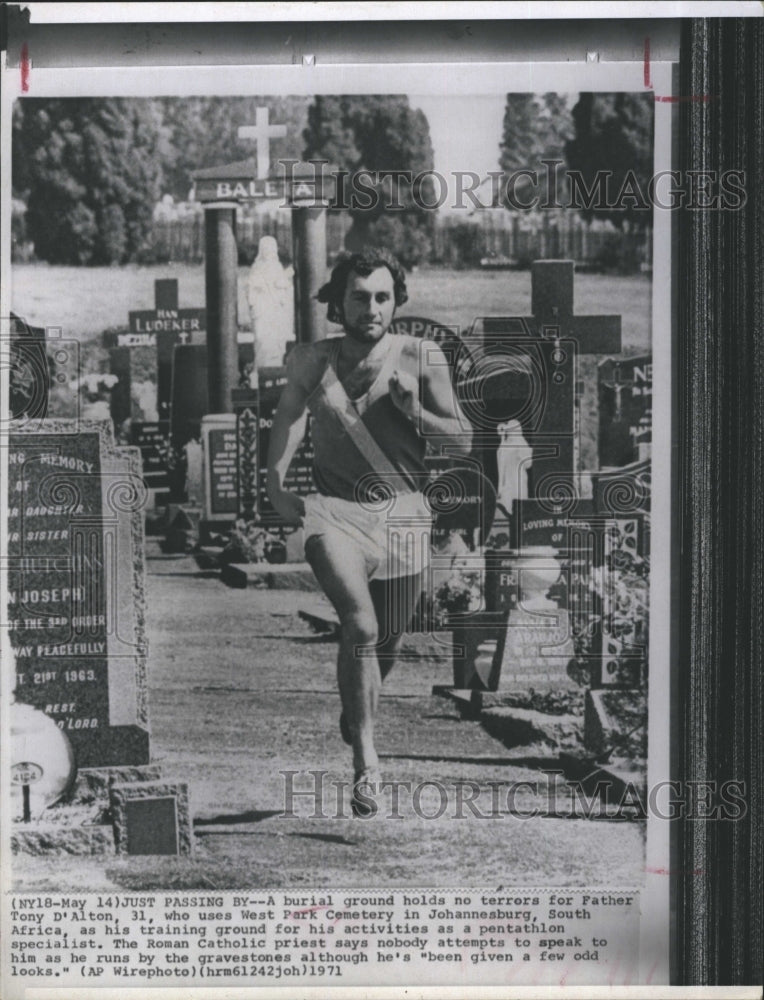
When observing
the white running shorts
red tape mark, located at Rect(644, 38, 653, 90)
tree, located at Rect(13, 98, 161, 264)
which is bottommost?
the white running shorts

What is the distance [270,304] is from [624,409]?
1223 mm

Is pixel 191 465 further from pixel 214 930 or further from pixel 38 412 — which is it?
pixel 214 930

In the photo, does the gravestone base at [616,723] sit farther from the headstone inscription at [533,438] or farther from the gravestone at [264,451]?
the gravestone at [264,451]

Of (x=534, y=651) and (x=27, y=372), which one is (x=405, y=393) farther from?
(x=27, y=372)

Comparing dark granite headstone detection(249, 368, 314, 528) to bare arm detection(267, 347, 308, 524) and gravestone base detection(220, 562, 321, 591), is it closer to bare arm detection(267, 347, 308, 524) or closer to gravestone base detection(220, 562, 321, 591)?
bare arm detection(267, 347, 308, 524)

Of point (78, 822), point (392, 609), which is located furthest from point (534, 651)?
point (78, 822)

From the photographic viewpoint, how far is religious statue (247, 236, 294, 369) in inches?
179

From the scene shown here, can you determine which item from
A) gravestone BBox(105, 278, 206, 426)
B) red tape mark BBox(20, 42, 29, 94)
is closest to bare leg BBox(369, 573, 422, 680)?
gravestone BBox(105, 278, 206, 426)

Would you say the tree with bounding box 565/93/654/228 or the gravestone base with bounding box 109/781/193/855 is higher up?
the tree with bounding box 565/93/654/228

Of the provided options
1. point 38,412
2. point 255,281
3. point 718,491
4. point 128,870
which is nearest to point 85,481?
point 38,412

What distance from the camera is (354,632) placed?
4.54 meters

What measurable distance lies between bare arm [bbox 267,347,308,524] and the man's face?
21cm

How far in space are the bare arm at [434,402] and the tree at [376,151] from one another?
0.40m

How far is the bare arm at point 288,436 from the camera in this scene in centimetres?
457
